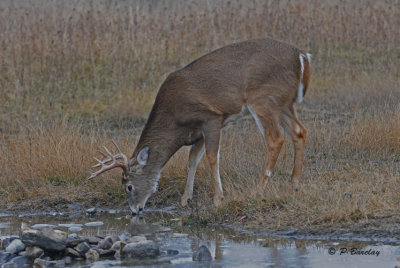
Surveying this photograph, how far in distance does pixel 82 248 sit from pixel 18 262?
0.63 m

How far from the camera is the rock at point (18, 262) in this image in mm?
7512

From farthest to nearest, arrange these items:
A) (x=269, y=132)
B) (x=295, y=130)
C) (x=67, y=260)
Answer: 1. (x=295, y=130)
2. (x=269, y=132)
3. (x=67, y=260)

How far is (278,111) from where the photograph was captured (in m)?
9.82

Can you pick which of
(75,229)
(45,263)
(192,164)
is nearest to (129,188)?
(192,164)

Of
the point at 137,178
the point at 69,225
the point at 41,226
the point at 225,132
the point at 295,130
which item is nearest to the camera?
the point at 41,226

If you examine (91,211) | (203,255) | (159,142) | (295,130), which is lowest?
(91,211)

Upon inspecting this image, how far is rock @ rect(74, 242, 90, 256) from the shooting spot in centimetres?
772

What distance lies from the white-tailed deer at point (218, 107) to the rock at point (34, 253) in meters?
2.17

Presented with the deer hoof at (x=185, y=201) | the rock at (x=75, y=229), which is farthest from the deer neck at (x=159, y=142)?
the rock at (x=75, y=229)

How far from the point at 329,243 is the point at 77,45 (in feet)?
33.3

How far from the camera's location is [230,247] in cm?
782

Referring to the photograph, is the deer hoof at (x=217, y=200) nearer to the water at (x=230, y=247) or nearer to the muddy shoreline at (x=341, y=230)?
the muddy shoreline at (x=341, y=230)

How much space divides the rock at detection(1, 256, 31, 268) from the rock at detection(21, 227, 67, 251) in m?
0.16

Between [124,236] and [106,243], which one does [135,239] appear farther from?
[124,236]
